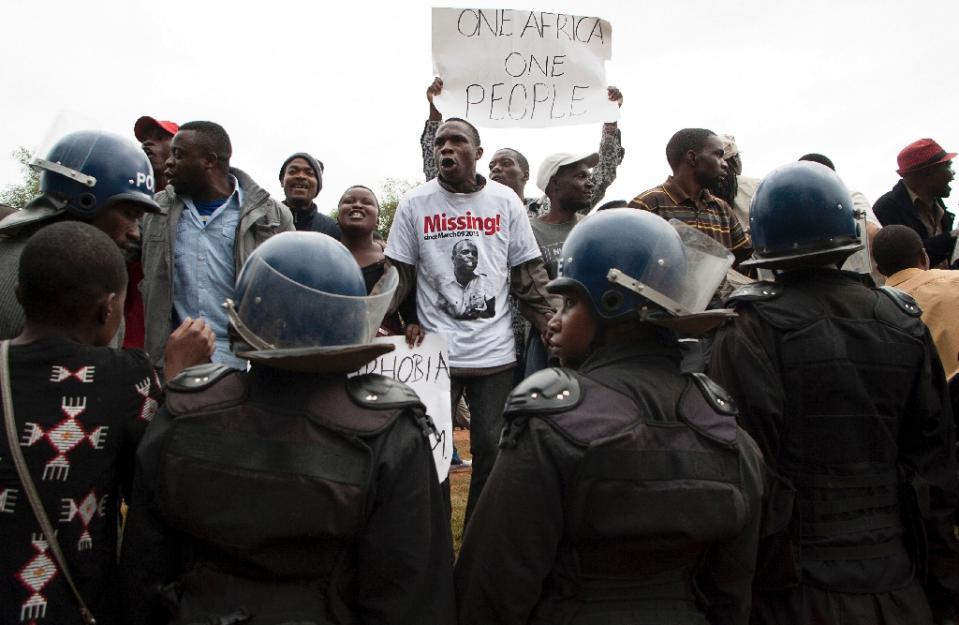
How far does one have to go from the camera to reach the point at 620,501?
83.2 inches

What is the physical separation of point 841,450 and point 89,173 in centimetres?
305

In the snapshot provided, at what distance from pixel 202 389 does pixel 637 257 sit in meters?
1.30

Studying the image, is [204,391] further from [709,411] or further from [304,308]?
[709,411]

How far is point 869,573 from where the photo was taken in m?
2.78

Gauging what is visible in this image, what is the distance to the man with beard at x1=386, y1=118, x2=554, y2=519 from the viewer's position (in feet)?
16.5

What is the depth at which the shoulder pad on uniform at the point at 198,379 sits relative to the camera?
2170mm

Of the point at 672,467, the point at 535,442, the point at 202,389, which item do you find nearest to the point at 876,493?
the point at 672,467

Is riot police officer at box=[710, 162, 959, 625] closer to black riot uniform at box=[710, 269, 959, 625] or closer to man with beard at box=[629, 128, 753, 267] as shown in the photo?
black riot uniform at box=[710, 269, 959, 625]

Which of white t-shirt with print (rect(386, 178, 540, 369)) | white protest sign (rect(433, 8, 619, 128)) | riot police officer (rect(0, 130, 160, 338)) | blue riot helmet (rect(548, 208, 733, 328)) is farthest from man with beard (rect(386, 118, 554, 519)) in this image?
blue riot helmet (rect(548, 208, 733, 328))

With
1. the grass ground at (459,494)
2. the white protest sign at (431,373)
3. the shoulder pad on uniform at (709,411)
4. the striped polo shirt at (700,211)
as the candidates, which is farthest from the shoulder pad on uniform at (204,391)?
the striped polo shirt at (700,211)

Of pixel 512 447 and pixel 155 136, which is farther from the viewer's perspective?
pixel 155 136

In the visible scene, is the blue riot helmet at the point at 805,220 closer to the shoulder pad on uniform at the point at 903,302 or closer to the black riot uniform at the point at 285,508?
the shoulder pad on uniform at the point at 903,302

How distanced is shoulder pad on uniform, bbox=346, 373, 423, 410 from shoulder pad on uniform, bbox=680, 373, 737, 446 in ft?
2.47

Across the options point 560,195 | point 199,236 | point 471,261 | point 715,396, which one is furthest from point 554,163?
point 715,396
